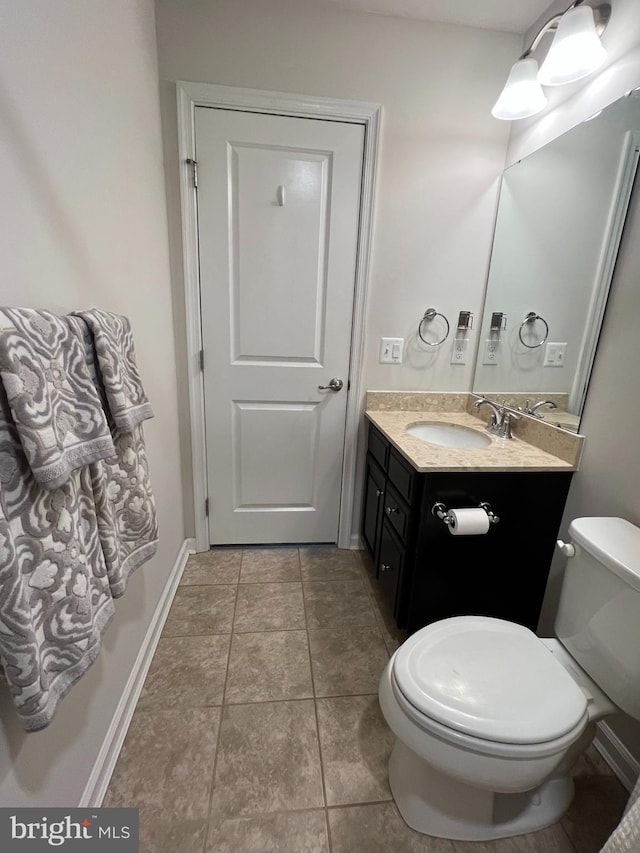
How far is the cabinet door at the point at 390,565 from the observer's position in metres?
1.49

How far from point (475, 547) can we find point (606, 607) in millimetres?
448

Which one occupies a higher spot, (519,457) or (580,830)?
(519,457)

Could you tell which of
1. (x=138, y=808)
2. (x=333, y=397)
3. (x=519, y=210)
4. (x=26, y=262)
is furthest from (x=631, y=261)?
(x=138, y=808)

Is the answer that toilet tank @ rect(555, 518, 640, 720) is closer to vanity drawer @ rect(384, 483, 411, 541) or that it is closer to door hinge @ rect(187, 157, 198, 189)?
vanity drawer @ rect(384, 483, 411, 541)

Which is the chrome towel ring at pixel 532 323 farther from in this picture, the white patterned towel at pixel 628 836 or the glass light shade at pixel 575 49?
the white patterned towel at pixel 628 836

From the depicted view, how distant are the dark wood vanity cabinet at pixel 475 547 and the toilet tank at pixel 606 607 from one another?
271 millimetres

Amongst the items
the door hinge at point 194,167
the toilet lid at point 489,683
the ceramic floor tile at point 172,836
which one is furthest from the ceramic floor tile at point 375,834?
the door hinge at point 194,167

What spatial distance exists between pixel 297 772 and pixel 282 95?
2425 millimetres

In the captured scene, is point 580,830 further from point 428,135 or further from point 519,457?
point 428,135

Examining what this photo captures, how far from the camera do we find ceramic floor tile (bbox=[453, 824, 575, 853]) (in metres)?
0.96

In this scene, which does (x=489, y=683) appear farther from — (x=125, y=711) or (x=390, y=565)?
(x=125, y=711)

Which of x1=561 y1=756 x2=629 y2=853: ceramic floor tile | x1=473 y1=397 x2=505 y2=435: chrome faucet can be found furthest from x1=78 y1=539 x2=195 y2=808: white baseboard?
x1=473 y1=397 x2=505 y2=435: chrome faucet

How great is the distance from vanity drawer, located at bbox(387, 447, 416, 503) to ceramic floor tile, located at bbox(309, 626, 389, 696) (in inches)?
25.2

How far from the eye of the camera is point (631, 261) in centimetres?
114
